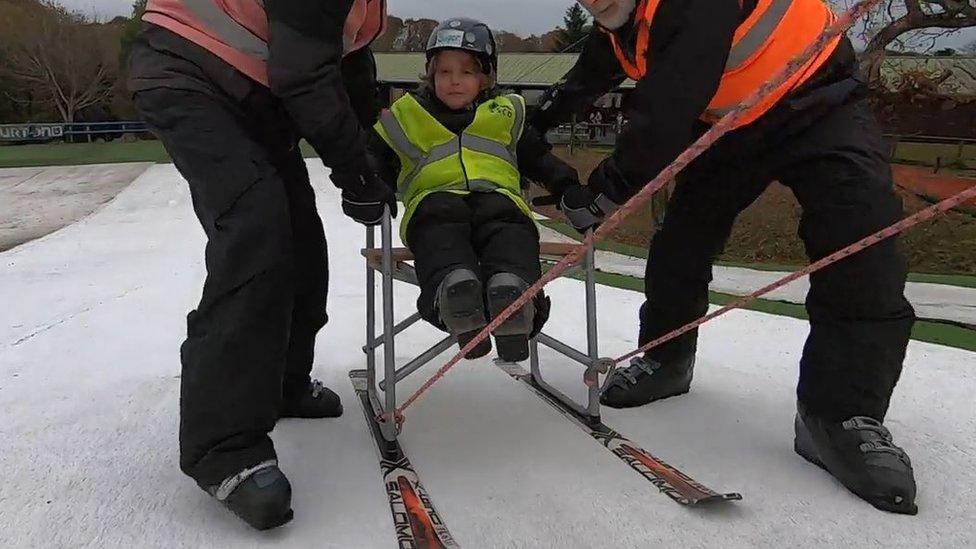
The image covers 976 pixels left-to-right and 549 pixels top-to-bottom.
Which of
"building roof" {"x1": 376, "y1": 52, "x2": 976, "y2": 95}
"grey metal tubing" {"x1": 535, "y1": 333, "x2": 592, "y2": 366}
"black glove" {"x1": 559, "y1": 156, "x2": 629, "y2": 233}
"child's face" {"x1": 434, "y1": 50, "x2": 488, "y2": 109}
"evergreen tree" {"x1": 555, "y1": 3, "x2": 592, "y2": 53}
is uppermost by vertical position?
"evergreen tree" {"x1": 555, "y1": 3, "x2": 592, "y2": 53}

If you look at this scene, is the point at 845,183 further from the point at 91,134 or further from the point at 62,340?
the point at 91,134

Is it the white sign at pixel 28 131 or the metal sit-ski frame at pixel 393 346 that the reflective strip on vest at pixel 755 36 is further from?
the white sign at pixel 28 131

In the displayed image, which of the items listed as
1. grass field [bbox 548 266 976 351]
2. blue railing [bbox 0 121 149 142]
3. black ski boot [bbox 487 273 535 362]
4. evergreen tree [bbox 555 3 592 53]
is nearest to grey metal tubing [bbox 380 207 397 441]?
black ski boot [bbox 487 273 535 362]

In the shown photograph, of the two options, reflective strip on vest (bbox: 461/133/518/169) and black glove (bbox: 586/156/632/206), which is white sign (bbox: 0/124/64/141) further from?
black glove (bbox: 586/156/632/206)

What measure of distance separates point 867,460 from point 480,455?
2.89 ft

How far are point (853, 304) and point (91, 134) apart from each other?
100.0 feet

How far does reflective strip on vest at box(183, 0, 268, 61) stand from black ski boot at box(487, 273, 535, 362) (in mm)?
707

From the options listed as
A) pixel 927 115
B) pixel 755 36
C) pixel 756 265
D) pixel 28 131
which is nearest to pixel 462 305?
pixel 755 36

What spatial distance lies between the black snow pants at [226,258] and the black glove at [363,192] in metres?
0.16

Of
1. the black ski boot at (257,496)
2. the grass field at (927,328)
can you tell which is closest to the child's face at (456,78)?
the black ski boot at (257,496)

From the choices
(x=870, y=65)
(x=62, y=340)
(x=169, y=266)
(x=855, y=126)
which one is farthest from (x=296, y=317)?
(x=870, y=65)

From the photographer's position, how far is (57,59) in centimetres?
2861

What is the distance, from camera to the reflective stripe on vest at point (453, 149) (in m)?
2.24

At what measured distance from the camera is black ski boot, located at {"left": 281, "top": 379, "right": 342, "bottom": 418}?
88.5 inches
